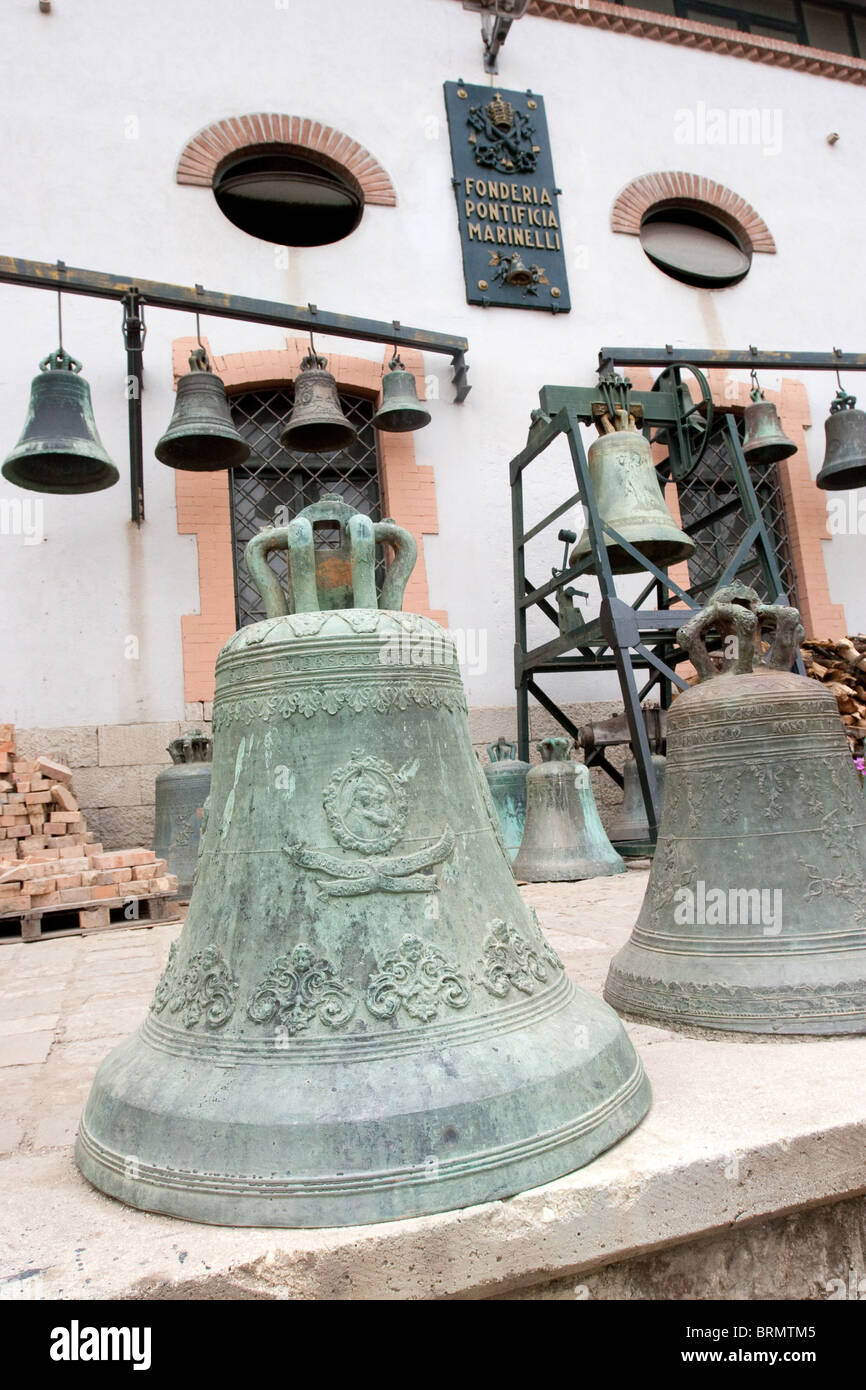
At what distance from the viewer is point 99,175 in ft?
23.2

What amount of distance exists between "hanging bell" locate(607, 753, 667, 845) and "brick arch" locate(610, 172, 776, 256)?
5.49 m

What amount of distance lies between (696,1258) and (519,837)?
4.57m

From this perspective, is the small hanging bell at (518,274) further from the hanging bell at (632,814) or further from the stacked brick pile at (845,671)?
the hanging bell at (632,814)

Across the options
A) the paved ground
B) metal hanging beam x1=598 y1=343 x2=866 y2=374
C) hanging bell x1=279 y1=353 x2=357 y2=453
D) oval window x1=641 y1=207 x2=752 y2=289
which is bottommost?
the paved ground

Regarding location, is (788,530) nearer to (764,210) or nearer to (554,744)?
(764,210)

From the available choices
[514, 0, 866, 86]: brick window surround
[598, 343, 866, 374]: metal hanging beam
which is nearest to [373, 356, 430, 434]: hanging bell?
[598, 343, 866, 374]: metal hanging beam

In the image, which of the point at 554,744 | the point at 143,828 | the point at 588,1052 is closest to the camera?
the point at 588,1052

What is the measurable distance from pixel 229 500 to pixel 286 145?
139 inches

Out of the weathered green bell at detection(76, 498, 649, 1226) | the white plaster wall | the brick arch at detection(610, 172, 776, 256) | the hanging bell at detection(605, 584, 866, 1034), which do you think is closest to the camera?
the weathered green bell at detection(76, 498, 649, 1226)

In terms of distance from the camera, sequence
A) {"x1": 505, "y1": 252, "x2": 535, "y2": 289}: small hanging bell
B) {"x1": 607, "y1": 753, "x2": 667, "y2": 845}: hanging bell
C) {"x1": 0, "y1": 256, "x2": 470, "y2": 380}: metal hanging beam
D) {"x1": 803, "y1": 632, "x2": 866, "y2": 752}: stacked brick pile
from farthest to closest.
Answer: {"x1": 505, "y1": 252, "x2": 535, "y2": 289}: small hanging bell < {"x1": 803, "y1": 632, "x2": 866, "y2": 752}: stacked brick pile < {"x1": 607, "y1": 753, "x2": 667, "y2": 845}: hanging bell < {"x1": 0, "y1": 256, "x2": 470, "y2": 380}: metal hanging beam

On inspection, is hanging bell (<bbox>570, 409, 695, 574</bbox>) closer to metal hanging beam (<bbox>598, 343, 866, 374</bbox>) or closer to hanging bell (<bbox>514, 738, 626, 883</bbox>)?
metal hanging beam (<bbox>598, 343, 866, 374</bbox>)

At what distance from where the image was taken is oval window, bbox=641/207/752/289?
8.66 m

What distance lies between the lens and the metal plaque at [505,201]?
25.7ft
